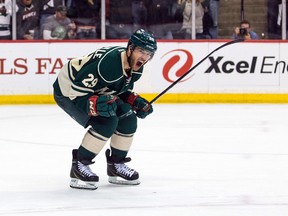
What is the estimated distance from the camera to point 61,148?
705cm

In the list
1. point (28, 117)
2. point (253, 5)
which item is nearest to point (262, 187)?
point (28, 117)

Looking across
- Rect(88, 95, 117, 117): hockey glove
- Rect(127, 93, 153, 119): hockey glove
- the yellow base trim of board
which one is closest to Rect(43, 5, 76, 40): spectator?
the yellow base trim of board

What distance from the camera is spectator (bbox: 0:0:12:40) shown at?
11.4 meters

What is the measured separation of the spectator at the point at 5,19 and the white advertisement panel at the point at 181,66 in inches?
14.5

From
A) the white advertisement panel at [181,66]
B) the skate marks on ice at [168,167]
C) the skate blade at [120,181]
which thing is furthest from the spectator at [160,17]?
the skate blade at [120,181]

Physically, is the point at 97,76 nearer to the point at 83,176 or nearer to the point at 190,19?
the point at 83,176

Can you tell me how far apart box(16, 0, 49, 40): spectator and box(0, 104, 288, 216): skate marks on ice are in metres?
1.80

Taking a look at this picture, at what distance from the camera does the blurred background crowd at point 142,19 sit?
11.5 meters

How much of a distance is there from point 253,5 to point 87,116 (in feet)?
23.8

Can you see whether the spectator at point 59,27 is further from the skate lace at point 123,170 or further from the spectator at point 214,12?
the skate lace at point 123,170

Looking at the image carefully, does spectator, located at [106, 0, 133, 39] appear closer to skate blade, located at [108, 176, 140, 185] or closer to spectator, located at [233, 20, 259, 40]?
spectator, located at [233, 20, 259, 40]

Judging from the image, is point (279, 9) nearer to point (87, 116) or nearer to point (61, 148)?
point (61, 148)

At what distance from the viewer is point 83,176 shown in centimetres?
505

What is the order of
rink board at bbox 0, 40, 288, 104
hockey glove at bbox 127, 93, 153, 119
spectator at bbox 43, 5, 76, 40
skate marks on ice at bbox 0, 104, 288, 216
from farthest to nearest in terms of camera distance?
spectator at bbox 43, 5, 76, 40, rink board at bbox 0, 40, 288, 104, hockey glove at bbox 127, 93, 153, 119, skate marks on ice at bbox 0, 104, 288, 216
